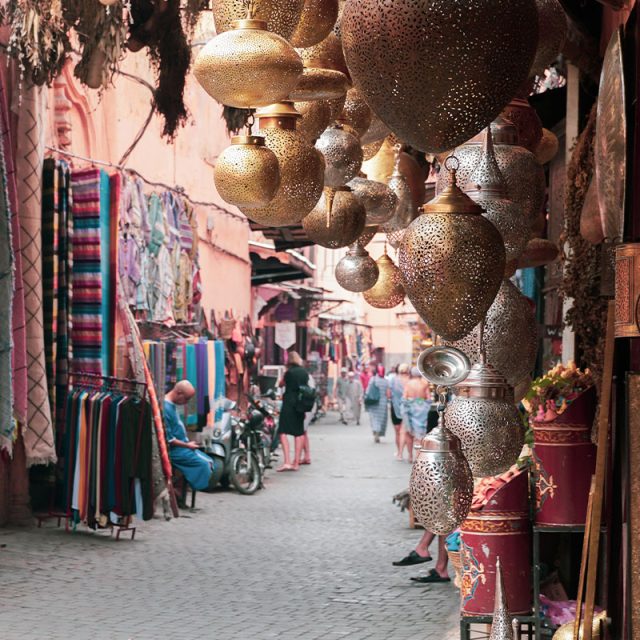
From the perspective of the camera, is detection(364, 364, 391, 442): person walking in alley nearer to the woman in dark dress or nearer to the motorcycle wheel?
the woman in dark dress

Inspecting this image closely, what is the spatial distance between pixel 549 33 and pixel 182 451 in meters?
10.1

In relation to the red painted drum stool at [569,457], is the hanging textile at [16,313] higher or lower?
higher

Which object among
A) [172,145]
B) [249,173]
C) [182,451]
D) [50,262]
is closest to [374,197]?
[249,173]

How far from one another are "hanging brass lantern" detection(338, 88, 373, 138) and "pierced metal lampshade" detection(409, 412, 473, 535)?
0.75 metres

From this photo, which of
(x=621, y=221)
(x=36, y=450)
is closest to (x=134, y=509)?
(x=36, y=450)

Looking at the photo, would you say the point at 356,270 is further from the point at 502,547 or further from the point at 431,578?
the point at 431,578

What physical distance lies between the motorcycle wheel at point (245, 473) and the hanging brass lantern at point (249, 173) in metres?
12.0

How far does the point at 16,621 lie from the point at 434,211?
586 cm

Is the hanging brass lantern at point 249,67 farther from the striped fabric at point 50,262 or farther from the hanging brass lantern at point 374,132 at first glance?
the striped fabric at point 50,262

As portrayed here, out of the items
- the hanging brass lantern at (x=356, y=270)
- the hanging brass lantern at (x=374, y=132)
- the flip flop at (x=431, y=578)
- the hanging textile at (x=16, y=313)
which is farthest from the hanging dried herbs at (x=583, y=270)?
the hanging textile at (x=16, y=313)

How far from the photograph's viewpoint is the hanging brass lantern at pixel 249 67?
1.53 meters

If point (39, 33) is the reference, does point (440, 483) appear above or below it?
below

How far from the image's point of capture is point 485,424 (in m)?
1.98

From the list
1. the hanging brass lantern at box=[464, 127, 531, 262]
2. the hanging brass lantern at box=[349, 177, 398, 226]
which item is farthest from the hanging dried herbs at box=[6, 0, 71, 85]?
the hanging brass lantern at box=[464, 127, 531, 262]
